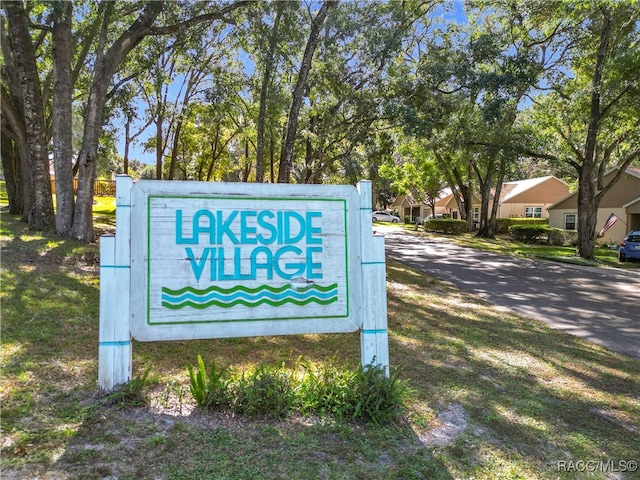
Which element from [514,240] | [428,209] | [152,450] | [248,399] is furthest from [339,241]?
[428,209]

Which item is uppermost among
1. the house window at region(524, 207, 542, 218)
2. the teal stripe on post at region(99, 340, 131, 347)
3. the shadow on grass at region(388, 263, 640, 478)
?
the house window at region(524, 207, 542, 218)

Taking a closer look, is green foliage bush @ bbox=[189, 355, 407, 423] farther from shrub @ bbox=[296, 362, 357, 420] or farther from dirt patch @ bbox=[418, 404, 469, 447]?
dirt patch @ bbox=[418, 404, 469, 447]

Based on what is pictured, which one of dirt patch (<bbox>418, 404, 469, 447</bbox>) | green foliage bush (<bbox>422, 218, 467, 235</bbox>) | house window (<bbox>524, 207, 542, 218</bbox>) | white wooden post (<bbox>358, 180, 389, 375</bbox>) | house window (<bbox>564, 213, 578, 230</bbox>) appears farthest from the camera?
house window (<bbox>524, 207, 542, 218</bbox>)

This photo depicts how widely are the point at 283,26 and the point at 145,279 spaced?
1242 centimetres

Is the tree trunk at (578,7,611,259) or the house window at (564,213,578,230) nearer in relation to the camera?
the tree trunk at (578,7,611,259)

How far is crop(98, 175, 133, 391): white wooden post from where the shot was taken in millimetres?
3104

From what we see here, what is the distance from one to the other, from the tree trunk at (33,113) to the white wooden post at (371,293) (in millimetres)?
9778

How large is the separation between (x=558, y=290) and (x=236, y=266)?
34.3 feet

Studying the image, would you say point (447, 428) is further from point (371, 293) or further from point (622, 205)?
point (622, 205)

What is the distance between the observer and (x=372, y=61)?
14.0 meters

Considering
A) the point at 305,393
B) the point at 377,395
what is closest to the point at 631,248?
the point at 377,395

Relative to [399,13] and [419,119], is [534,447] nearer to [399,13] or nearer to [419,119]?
[419,119]

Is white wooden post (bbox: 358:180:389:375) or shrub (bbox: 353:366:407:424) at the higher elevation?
white wooden post (bbox: 358:180:389:375)

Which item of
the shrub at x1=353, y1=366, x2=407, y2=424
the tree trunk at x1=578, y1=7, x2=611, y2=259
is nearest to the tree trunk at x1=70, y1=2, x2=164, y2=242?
the shrub at x1=353, y1=366, x2=407, y2=424
